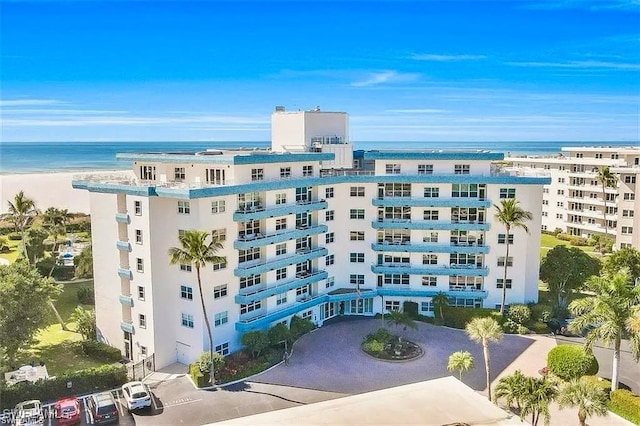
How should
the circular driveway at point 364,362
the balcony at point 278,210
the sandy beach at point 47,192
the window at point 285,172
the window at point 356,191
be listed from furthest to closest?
the sandy beach at point 47,192, the window at point 356,191, the window at point 285,172, the balcony at point 278,210, the circular driveway at point 364,362

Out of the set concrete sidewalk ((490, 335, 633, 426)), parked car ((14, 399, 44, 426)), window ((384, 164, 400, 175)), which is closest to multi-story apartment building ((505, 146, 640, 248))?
window ((384, 164, 400, 175))

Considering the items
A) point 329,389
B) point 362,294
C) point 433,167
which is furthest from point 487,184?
point 329,389

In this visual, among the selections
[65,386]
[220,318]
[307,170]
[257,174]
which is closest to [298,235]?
[307,170]

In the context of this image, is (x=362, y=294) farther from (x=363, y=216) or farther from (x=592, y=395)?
(x=592, y=395)

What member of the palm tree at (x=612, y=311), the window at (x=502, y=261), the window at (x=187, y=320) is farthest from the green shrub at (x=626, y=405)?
the window at (x=187, y=320)

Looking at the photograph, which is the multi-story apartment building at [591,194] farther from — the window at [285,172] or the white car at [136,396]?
the white car at [136,396]

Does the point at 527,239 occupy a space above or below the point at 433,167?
below
